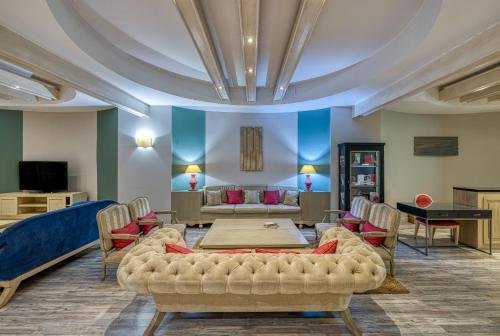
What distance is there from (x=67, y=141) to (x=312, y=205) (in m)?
5.87

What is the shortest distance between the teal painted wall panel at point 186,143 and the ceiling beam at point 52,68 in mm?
1664

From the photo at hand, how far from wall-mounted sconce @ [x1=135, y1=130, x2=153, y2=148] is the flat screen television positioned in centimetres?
184

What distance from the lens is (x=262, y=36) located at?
3207 millimetres

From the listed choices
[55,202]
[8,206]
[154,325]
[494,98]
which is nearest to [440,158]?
[494,98]

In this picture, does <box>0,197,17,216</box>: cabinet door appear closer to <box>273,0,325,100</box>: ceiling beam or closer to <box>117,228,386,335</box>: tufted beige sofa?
<box>117,228,386,335</box>: tufted beige sofa

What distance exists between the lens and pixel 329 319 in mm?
2318

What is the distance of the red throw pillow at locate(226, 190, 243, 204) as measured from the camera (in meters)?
5.93

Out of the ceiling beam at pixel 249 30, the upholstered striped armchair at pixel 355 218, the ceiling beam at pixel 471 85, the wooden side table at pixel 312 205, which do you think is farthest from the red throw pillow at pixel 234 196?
the ceiling beam at pixel 471 85

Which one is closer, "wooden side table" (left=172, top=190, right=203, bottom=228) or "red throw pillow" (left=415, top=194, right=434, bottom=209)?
"red throw pillow" (left=415, top=194, right=434, bottom=209)

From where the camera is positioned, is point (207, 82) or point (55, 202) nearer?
point (207, 82)

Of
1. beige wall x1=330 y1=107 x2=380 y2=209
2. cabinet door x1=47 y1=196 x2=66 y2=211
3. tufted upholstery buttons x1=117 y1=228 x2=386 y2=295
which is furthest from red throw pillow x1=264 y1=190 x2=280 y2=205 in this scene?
cabinet door x1=47 y1=196 x2=66 y2=211

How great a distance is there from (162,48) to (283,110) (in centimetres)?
330

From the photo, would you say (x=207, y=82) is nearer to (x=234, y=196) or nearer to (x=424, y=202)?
(x=234, y=196)

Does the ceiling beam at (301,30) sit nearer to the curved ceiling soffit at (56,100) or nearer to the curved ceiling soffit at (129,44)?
the curved ceiling soffit at (129,44)
